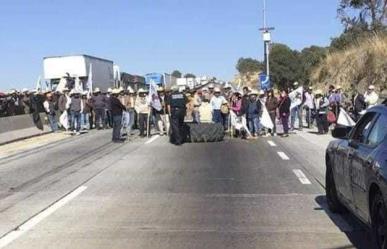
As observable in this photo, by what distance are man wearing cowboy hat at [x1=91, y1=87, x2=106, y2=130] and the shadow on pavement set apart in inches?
807

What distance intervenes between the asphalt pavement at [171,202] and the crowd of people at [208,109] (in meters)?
5.33

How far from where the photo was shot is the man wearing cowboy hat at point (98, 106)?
96.3 feet

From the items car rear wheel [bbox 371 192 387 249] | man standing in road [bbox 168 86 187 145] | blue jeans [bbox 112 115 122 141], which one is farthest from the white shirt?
car rear wheel [bbox 371 192 387 249]

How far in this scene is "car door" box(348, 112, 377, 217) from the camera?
695cm

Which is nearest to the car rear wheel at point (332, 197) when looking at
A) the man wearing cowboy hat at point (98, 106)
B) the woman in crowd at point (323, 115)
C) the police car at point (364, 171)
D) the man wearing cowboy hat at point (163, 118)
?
the police car at point (364, 171)

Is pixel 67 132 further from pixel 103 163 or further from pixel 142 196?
pixel 142 196

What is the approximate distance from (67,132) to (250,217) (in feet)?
66.6

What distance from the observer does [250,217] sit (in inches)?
357

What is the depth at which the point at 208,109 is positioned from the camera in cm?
2658

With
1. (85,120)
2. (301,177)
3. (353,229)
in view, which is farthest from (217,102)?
(353,229)

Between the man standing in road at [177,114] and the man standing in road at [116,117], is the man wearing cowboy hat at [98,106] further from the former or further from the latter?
the man standing in road at [177,114]

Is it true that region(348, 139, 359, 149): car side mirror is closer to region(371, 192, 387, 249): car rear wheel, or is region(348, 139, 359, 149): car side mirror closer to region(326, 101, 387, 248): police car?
region(326, 101, 387, 248): police car

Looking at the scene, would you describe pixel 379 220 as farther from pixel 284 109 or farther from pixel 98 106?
A: pixel 98 106

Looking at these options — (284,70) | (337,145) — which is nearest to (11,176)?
(337,145)
